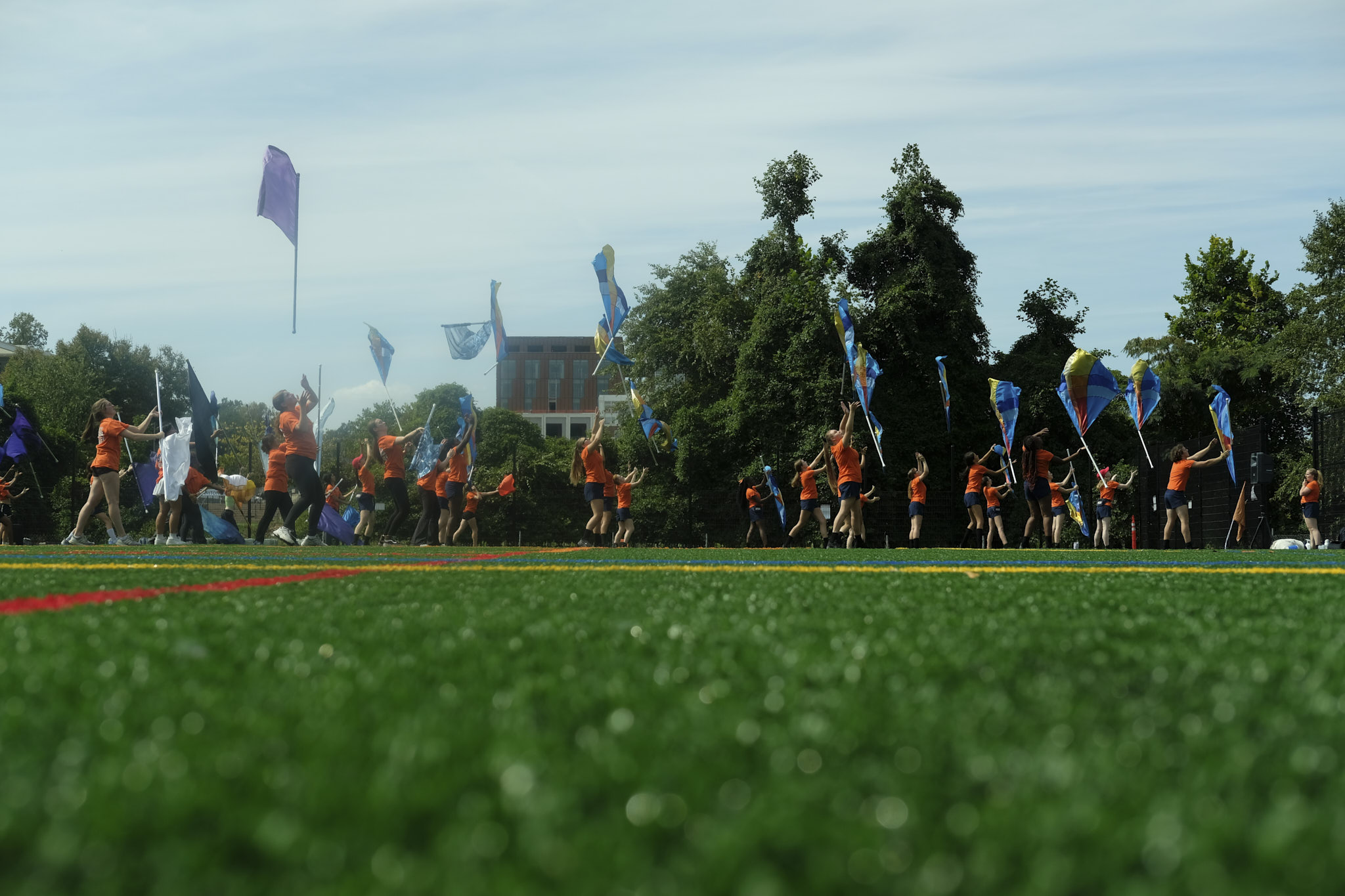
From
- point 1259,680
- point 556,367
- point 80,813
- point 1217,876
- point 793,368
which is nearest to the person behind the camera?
point 1217,876

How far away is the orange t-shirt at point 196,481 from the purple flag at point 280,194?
12.8 ft

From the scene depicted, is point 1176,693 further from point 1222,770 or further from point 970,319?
point 970,319

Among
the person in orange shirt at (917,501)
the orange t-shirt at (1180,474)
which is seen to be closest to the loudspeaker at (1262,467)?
the orange t-shirt at (1180,474)

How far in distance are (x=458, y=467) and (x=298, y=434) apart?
17.9 feet

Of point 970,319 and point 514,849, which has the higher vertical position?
point 970,319

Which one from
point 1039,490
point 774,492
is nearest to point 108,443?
point 1039,490

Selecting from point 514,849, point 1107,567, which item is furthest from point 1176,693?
point 1107,567

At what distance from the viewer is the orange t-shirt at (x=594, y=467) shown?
16.8 m

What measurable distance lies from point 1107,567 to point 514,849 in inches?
273

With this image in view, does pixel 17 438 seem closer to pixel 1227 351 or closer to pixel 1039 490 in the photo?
pixel 1039 490

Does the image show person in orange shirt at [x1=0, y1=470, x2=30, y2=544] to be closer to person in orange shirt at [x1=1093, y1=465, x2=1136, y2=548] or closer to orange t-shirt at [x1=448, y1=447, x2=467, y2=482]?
orange t-shirt at [x1=448, y1=447, x2=467, y2=482]

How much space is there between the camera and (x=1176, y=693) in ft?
6.70

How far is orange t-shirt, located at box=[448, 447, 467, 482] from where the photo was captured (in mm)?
18031

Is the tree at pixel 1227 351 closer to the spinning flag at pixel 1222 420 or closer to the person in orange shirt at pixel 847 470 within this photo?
the spinning flag at pixel 1222 420
